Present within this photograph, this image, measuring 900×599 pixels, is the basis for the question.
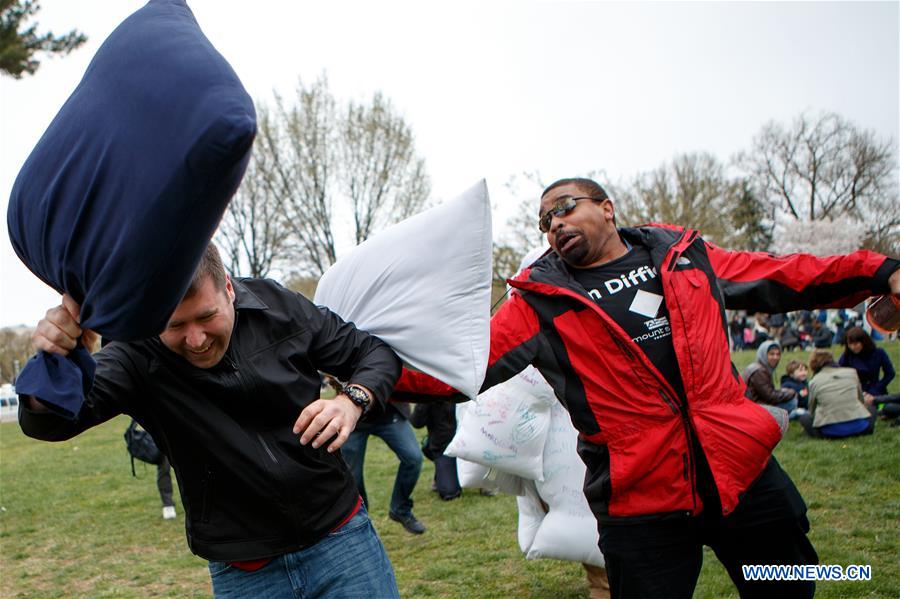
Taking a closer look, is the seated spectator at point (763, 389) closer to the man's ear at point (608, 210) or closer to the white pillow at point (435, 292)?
the man's ear at point (608, 210)

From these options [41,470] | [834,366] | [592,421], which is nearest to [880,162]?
[834,366]

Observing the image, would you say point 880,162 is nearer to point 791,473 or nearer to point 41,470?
point 791,473

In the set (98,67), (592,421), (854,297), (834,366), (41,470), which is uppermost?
(98,67)

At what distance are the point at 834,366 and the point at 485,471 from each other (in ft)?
21.7

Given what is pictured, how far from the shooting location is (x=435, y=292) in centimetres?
291

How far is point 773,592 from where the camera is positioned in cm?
307

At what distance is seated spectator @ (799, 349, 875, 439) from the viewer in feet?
31.2

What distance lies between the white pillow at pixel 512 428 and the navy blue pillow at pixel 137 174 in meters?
2.86

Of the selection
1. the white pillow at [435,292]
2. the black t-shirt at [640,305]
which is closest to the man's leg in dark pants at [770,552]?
the black t-shirt at [640,305]

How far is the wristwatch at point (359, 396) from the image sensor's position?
2350 millimetres

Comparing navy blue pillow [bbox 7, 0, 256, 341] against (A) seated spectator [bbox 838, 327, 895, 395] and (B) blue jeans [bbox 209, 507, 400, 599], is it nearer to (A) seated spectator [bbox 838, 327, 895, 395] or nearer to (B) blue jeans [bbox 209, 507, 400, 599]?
(B) blue jeans [bbox 209, 507, 400, 599]

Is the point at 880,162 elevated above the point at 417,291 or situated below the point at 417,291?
above

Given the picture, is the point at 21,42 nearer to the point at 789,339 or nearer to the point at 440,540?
the point at 440,540

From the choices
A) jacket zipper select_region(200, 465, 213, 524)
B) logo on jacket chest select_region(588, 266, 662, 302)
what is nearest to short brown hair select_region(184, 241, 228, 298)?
jacket zipper select_region(200, 465, 213, 524)
